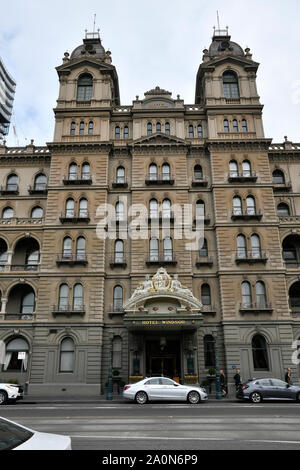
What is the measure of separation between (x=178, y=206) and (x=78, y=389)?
1703 cm

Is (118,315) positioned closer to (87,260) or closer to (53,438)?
(87,260)

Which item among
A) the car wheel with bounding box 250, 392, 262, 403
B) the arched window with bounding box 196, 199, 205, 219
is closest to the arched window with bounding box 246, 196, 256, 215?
the arched window with bounding box 196, 199, 205, 219

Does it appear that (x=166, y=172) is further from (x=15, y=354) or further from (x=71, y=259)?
(x=15, y=354)

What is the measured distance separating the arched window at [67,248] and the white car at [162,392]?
1366cm

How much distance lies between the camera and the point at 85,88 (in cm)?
3678

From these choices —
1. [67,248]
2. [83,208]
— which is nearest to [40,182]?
[83,208]

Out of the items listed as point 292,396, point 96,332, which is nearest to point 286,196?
point 292,396

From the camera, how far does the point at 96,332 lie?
27781 millimetres

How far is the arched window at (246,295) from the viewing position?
28.5 m

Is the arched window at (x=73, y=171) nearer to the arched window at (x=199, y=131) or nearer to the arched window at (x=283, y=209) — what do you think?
the arched window at (x=199, y=131)

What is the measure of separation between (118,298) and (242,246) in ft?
37.8

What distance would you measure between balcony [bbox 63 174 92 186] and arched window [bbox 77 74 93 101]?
9274 mm

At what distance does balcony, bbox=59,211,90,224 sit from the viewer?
30750 mm

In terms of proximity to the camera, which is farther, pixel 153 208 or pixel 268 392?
pixel 153 208
